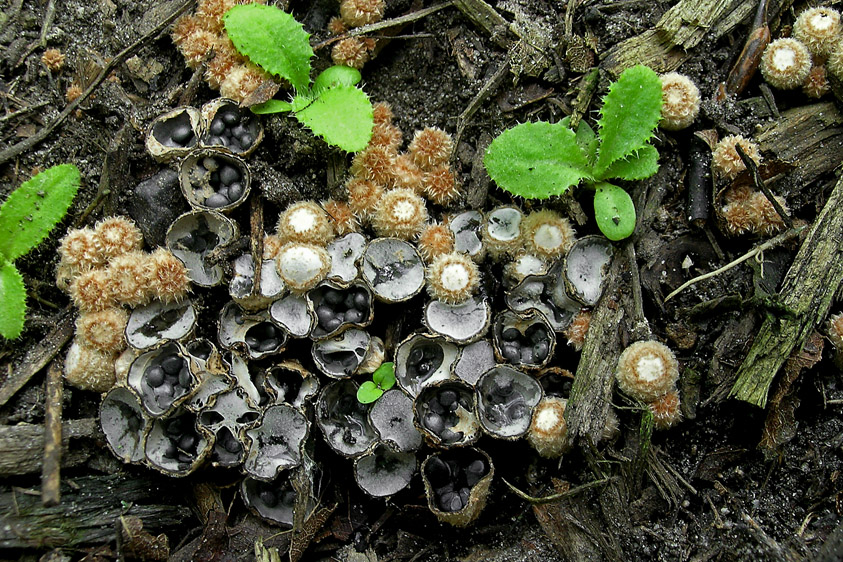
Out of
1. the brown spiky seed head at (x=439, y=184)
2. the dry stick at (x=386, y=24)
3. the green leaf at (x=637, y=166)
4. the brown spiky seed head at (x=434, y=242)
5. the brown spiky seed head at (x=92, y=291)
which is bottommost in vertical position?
the brown spiky seed head at (x=92, y=291)

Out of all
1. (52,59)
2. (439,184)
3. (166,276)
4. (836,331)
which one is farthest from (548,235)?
(52,59)

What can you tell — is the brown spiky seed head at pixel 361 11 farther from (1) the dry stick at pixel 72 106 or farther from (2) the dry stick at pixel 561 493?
(2) the dry stick at pixel 561 493

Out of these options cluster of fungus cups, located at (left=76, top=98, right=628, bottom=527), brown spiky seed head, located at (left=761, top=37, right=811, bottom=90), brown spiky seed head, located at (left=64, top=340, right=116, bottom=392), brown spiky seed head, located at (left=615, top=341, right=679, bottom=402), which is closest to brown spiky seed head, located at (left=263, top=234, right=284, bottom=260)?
cluster of fungus cups, located at (left=76, top=98, right=628, bottom=527)

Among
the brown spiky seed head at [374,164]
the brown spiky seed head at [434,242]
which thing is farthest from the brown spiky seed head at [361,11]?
the brown spiky seed head at [434,242]

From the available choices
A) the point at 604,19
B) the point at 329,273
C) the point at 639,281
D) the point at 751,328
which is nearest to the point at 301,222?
the point at 329,273

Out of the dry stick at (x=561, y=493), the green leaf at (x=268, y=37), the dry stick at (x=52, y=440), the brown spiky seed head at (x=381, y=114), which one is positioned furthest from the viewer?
the brown spiky seed head at (x=381, y=114)

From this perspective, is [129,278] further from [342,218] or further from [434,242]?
[434,242]

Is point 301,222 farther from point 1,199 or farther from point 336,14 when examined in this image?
point 1,199

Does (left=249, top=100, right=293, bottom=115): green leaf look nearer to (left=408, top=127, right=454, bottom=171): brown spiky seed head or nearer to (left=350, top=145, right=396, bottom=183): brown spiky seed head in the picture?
(left=350, top=145, right=396, bottom=183): brown spiky seed head
